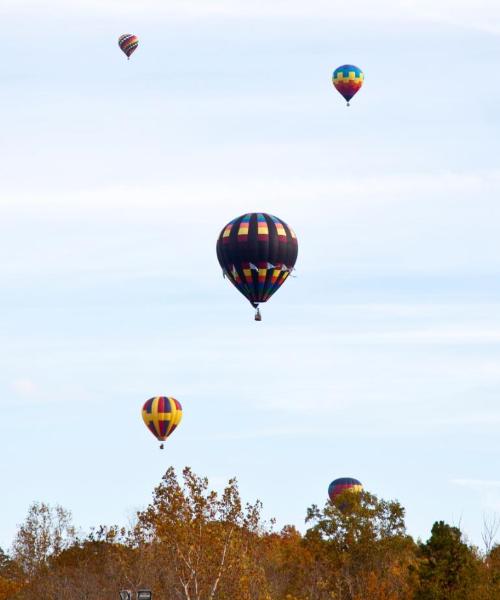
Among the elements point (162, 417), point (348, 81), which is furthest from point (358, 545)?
point (348, 81)

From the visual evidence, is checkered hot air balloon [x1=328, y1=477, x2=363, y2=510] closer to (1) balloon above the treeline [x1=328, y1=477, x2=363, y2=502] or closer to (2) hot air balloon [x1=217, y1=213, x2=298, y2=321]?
(1) balloon above the treeline [x1=328, y1=477, x2=363, y2=502]

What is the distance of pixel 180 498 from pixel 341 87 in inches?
2391

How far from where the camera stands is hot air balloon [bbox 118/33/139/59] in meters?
137

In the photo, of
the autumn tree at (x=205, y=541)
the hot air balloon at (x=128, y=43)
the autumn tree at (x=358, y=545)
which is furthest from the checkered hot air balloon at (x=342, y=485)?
the autumn tree at (x=205, y=541)

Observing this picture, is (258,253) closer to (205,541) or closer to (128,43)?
(205,541)

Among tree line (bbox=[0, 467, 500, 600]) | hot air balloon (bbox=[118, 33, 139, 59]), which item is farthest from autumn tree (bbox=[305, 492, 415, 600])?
hot air balloon (bbox=[118, 33, 139, 59])

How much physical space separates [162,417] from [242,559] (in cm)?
4901

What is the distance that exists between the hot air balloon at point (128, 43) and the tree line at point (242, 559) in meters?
48.0

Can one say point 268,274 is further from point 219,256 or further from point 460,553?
point 460,553

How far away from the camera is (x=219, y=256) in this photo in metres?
90.0

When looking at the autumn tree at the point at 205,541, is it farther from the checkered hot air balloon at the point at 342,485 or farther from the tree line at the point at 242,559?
the checkered hot air balloon at the point at 342,485

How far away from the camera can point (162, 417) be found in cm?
11488

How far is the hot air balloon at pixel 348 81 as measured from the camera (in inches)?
4759

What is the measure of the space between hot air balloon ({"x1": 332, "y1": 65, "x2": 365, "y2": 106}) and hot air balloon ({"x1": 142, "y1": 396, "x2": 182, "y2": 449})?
3278cm
